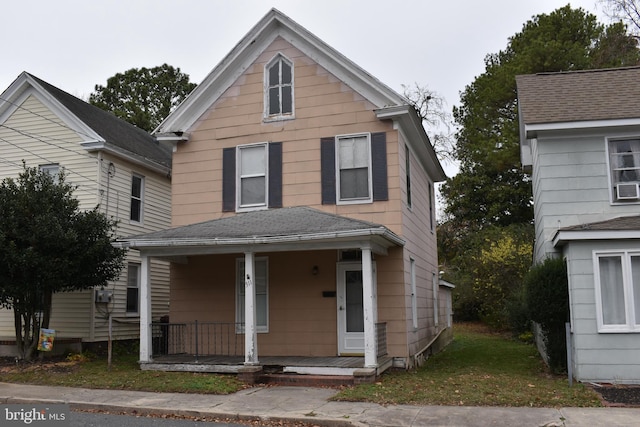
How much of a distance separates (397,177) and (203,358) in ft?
19.5

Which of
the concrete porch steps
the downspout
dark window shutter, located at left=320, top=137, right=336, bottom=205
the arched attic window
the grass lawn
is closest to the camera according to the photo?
the grass lawn

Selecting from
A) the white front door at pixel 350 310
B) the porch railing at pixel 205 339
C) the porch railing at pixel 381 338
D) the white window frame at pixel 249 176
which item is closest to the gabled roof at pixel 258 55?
the white window frame at pixel 249 176

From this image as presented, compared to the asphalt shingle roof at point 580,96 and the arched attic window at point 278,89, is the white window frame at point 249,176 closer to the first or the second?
the arched attic window at point 278,89

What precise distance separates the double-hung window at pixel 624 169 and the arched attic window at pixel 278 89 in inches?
284

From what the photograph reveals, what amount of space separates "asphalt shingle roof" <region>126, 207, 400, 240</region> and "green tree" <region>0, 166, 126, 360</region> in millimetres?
1684

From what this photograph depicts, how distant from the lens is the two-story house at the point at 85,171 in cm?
1582

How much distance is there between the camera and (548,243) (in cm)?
1246

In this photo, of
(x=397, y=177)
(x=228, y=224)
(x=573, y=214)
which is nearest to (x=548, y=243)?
Result: (x=573, y=214)

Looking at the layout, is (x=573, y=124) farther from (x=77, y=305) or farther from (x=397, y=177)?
(x=77, y=305)

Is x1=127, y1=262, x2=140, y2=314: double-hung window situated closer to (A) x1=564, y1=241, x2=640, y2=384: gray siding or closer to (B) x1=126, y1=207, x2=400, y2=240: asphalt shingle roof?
(B) x1=126, y1=207, x2=400, y2=240: asphalt shingle roof

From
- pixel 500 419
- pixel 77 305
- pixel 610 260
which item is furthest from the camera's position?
pixel 77 305

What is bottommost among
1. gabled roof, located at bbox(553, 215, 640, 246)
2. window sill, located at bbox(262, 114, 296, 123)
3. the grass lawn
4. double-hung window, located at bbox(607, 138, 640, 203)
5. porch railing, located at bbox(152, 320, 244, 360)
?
the grass lawn

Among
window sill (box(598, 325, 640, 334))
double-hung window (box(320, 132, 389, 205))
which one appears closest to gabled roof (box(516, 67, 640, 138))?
double-hung window (box(320, 132, 389, 205))

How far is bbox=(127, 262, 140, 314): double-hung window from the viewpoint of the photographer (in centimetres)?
1736
